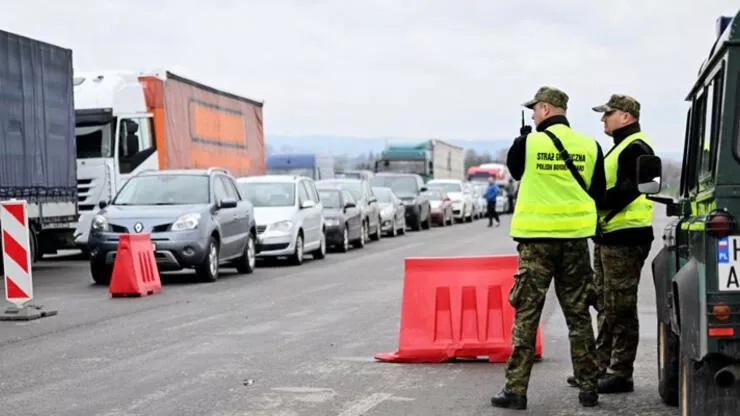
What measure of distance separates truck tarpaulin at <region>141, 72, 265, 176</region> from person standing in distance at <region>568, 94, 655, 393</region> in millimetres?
19559

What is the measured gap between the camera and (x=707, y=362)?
249 inches

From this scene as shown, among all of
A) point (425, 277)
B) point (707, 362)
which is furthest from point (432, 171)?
point (707, 362)

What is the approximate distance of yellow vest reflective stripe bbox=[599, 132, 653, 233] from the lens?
29.6 feet

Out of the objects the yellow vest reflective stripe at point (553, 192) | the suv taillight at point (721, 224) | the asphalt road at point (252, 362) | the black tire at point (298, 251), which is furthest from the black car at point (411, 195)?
the suv taillight at point (721, 224)

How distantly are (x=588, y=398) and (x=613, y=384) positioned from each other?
2.09 feet

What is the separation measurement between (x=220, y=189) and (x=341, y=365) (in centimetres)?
1097

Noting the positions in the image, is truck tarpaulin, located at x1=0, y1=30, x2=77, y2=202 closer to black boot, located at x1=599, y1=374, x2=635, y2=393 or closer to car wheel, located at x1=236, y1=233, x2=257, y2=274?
car wheel, located at x1=236, y1=233, x2=257, y2=274

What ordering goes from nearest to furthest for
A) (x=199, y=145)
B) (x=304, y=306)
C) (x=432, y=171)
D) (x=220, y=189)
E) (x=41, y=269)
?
(x=304, y=306) < (x=220, y=189) < (x=41, y=269) < (x=199, y=145) < (x=432, y=171)

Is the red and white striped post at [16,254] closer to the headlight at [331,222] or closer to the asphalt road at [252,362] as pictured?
the asphalt road at [252,362]

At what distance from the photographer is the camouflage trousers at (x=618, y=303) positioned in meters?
8.98

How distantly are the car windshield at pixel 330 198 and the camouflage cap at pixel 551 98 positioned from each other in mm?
20830

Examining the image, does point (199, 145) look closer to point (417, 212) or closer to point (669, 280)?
point (417, 212)

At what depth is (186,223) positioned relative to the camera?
64.7 feet

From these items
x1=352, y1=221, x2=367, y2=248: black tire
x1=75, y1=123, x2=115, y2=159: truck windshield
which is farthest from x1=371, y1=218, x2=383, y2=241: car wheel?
x1=75, y1=123, x2=115, y2=159: truck windshield
